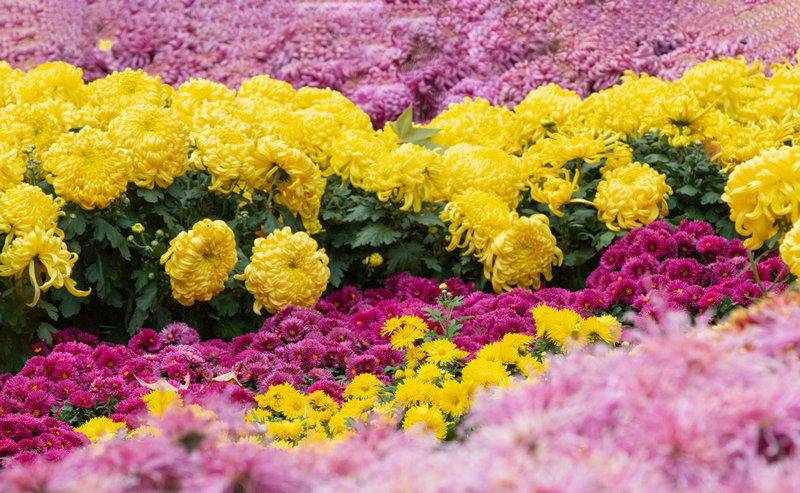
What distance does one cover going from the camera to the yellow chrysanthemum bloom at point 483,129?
3682 millimetres

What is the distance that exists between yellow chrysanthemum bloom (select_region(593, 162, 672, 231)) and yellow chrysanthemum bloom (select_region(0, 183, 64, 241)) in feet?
6.06

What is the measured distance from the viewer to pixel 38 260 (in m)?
2.35

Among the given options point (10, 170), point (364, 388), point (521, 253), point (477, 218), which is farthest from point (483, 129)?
point (364, 388)

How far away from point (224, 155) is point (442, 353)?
1.15 metres

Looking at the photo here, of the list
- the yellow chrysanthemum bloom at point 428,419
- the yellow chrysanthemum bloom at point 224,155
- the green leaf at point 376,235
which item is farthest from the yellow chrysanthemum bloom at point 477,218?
the yellow chrysanthemum bloom at point 428,419

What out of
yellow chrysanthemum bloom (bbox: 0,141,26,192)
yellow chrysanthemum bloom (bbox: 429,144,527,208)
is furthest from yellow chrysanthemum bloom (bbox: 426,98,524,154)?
yellow chrysanthemum bloom (bbox: 0,141,26,192)

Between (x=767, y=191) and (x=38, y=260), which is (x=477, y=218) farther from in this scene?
(x=38, y=260)

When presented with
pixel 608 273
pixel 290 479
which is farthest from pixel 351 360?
pixel 290 479

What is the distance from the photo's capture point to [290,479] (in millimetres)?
644

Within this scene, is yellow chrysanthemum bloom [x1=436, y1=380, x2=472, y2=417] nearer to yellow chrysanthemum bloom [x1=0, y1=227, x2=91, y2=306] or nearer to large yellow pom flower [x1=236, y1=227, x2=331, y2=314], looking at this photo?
large yellow pom flower [x1=236, y1=227, x2=331, y2=314]

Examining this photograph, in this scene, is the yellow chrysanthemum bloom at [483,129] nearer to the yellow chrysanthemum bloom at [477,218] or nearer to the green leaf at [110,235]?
the yellow chrysanthemum bloom at [477,218]

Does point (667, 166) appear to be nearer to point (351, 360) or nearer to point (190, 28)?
point (351, 360)

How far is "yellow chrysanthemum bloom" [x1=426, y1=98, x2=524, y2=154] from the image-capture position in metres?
3.68

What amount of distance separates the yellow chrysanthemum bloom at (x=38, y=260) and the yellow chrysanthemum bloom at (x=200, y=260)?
28 centimetres
